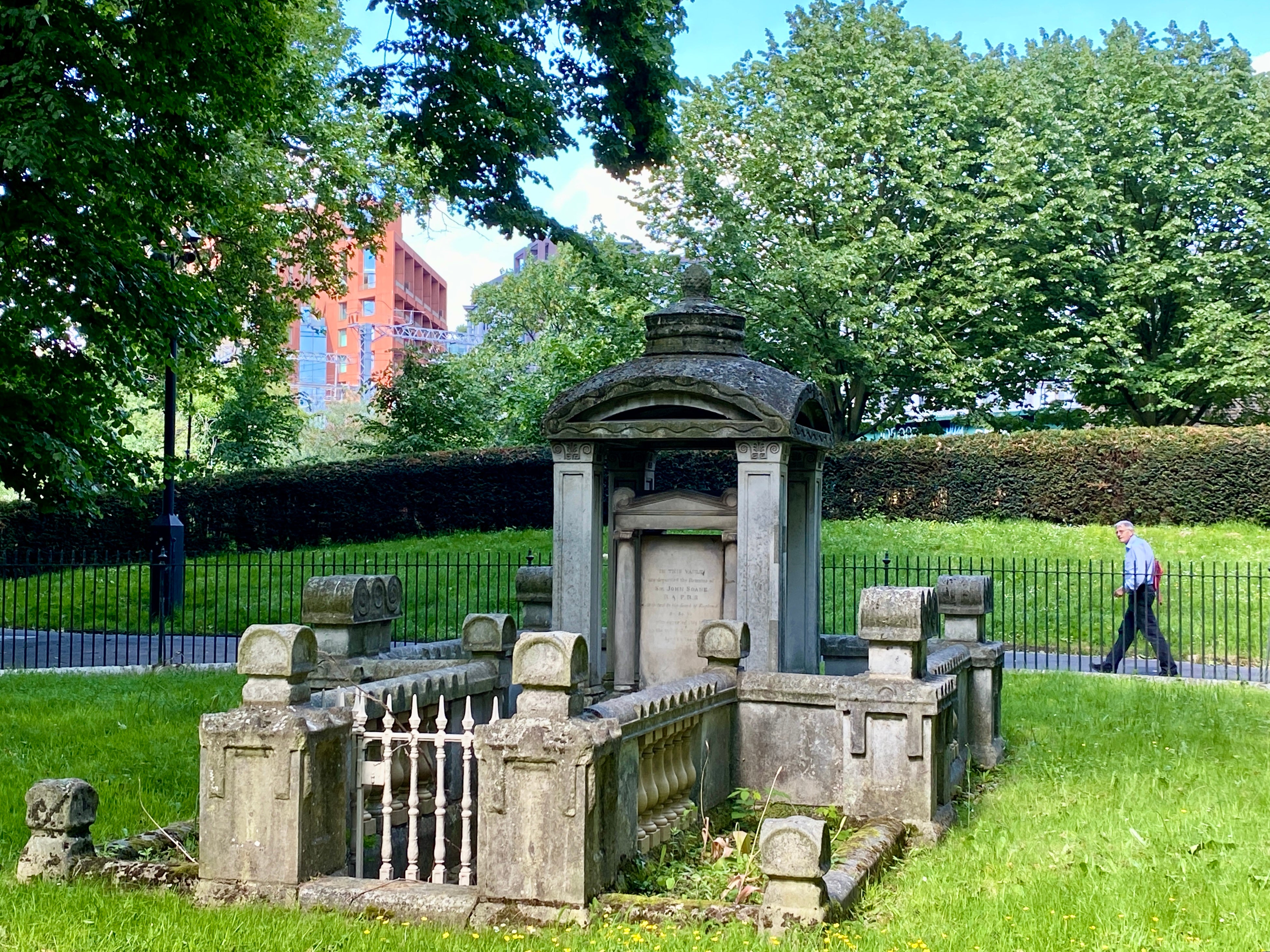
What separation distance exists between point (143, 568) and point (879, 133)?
733 inches

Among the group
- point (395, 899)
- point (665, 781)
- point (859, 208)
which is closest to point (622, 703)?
A: point (665, 781)

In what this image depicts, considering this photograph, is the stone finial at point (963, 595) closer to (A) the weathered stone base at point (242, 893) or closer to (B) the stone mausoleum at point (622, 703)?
(B) the stone mausoleum at point (622, 703)

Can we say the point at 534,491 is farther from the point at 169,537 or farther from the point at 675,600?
the point at 675,600

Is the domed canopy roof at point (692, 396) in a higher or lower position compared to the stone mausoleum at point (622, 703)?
higher

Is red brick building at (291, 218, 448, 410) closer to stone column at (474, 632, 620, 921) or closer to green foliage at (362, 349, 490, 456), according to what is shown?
green foliage at (362, 349, 490, 456)

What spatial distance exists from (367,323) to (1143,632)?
66.9 metres

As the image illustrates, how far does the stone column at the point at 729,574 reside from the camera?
9922mm

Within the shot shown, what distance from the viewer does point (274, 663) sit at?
5.81 m

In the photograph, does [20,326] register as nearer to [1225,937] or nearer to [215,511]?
[1225,937]

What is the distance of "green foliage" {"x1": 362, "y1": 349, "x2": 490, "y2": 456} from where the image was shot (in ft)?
102

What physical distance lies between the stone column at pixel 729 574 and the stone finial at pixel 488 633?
2411 mm

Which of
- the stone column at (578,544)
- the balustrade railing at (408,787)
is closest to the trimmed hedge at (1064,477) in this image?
the stone column at (578,544)

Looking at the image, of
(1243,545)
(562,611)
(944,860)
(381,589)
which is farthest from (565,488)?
(1243,545)

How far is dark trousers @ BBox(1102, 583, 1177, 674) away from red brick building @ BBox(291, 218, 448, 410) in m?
54.3
